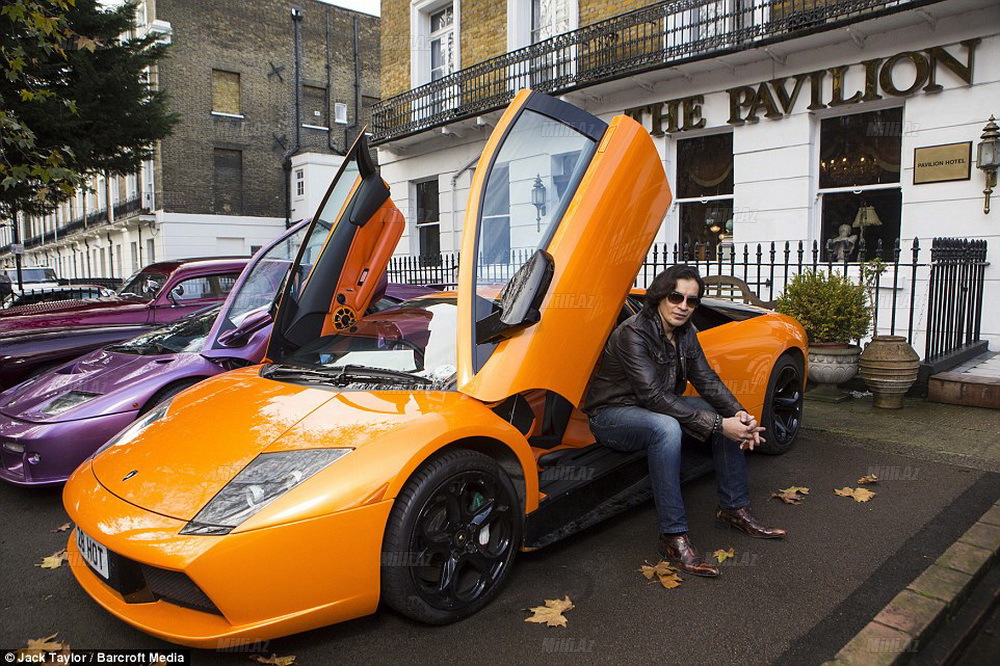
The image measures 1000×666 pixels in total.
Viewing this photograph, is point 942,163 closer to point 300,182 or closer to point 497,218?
point 497,218

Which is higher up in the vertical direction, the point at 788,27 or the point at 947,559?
the point at 788,27

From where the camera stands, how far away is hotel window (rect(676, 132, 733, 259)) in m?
10.5

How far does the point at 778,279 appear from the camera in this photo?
953 cm

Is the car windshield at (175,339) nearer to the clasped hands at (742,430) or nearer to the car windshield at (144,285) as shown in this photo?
the car windshield at (144,285)

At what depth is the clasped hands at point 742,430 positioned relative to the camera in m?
3.16

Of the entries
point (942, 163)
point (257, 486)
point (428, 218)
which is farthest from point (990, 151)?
point (428, 218)

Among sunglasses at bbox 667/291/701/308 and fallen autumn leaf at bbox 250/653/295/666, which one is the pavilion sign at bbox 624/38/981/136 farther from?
fallen autumn leaf at bbox 250/653/295/666

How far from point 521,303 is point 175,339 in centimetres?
347

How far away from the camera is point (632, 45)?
1101cm

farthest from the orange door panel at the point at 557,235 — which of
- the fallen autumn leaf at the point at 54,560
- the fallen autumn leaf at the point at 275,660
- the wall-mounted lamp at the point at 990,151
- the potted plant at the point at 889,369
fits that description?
the wall-mounted lamp at the point at 990,151

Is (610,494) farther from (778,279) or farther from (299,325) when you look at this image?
(778,279)

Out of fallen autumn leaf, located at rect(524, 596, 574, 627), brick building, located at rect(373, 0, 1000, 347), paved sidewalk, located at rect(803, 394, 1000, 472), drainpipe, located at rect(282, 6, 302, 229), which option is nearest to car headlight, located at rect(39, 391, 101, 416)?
fallen autumn leaf, located at rect(524, 596, 574, 627)

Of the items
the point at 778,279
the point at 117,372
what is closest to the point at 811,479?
the point at 117,372

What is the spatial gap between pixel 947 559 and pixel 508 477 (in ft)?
Result: 6.72
